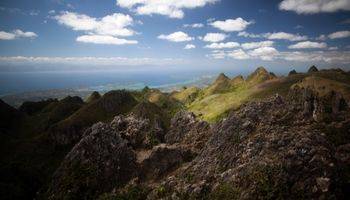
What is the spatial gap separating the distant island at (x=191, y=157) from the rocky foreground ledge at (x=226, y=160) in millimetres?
171

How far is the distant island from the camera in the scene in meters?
42.8

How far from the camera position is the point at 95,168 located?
68.5 m

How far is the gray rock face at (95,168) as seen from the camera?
215ft

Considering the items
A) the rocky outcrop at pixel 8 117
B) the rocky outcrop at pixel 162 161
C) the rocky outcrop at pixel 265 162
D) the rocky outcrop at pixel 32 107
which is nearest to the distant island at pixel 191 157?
the rocky outcrop at pixel 265 162

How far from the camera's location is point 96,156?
233ft

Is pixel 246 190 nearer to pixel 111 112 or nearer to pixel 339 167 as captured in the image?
pixel 339 167

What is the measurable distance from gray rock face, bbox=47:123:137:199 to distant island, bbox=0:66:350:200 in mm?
251

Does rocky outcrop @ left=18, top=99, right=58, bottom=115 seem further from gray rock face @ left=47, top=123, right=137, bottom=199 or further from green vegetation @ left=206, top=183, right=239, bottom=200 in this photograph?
green vegetation @ left=206, top=183, right=239, bottom=200

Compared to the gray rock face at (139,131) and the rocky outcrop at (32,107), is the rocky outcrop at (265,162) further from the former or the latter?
the rocky outcrop at (32,107)

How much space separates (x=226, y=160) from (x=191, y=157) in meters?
18.4

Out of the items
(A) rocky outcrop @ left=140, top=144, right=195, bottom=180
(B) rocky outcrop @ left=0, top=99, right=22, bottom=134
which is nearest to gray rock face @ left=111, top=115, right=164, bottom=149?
(A) rocky outcrop @ left=140, top=144, right=195, bottom=180

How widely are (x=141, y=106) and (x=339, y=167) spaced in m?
81.8

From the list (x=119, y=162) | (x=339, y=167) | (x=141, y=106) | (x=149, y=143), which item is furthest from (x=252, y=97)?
(x=339, y=167)

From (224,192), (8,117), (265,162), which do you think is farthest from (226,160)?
(8,117)
